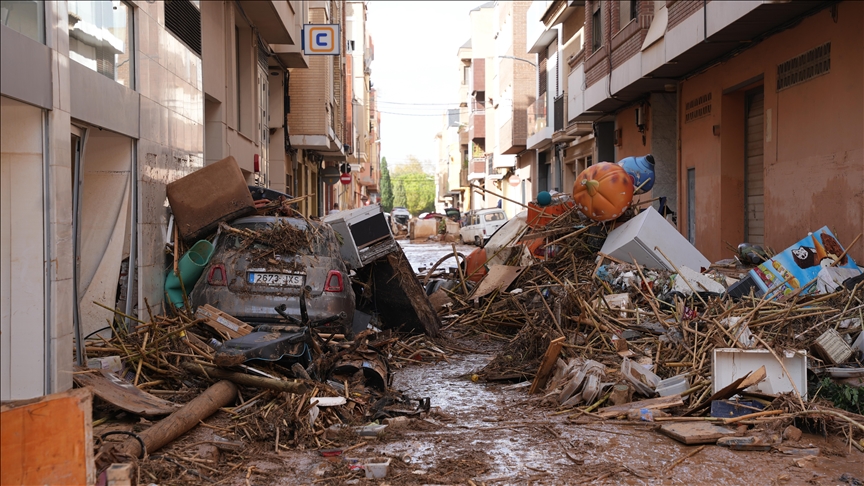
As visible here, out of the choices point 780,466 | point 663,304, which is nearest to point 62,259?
point 780,466

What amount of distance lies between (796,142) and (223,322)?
8732 mm

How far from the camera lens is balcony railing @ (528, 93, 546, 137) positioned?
36875 millimetres

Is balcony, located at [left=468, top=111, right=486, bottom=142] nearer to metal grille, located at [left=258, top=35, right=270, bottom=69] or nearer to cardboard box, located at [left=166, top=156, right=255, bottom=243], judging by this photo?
metal grille, located at [left=258, top=35, right=270, bottom=69]

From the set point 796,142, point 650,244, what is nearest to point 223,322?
point 650,244

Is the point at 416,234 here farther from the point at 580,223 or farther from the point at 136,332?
the point at 136,332

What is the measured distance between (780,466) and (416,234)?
4436 cm

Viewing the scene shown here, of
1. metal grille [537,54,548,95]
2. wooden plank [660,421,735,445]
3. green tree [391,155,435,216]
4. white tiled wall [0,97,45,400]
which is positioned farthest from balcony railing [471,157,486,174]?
green tree [391,155,435,216]

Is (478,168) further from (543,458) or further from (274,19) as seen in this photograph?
(543,458)

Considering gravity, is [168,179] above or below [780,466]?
above

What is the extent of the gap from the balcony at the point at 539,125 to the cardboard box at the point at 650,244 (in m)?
23.7

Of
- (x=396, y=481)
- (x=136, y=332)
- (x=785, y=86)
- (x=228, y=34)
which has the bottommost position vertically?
(x=396, y=481)

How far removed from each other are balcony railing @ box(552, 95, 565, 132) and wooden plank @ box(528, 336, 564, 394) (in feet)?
81.1

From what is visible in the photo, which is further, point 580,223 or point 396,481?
point 580,223

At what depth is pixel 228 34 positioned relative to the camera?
626 inches
